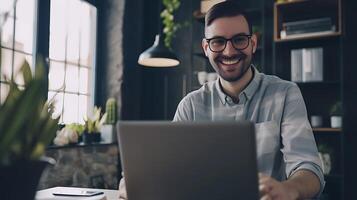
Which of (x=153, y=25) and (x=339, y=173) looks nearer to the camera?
(x=339, y=173)

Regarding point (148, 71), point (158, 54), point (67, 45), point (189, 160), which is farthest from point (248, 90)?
point (148, 71)

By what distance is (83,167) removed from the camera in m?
3.09

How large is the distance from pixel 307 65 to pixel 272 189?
237cm

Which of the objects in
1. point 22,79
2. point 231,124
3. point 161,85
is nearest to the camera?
point 22,79

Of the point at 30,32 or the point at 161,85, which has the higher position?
the point at 30,32

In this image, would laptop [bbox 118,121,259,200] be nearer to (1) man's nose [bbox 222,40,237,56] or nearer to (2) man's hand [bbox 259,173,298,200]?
(2) man's hand [bbox 259,173,298,200]

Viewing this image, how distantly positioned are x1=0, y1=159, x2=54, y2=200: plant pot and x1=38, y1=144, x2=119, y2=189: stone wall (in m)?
2.06

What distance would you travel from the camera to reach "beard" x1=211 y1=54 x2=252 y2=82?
164 cm

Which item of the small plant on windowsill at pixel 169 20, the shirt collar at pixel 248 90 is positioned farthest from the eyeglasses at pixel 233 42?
the small plant on windowsill at pixel 169 20

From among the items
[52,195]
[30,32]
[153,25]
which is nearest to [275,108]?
[52,195]

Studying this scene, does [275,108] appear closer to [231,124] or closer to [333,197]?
[231,124]

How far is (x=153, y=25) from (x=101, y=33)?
613 mm

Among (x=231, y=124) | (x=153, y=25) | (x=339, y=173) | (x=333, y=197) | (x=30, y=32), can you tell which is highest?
(x=153, y=25)

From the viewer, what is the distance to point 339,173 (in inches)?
121
